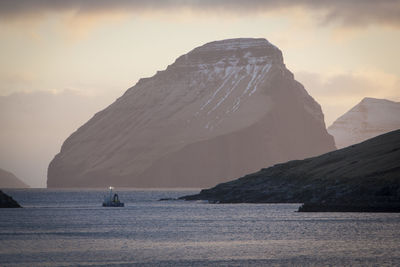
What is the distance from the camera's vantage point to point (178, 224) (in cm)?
11119

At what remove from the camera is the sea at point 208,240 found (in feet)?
216

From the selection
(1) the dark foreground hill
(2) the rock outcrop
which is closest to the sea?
(1) the dark foreground hill

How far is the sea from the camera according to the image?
6594cm

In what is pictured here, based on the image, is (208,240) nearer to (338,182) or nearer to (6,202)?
(338,182)

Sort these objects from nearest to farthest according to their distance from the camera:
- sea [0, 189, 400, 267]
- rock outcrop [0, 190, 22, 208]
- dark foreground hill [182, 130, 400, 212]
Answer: sea [0, 189, 400, 267] → dark foreground hill [182, 130, 400, 212] → rock outcrop [0, 190, 22, 208]

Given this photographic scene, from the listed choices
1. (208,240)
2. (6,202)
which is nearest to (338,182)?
(6,202)

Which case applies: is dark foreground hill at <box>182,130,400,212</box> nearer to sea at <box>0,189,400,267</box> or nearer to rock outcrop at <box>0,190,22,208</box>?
sea at <box>0,189,400,267</box>

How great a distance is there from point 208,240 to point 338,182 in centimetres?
7173

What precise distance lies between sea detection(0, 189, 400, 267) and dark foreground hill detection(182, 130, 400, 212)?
40.2 feet

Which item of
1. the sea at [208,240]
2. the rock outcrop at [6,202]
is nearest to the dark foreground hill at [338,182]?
→ the sea at [208,240]

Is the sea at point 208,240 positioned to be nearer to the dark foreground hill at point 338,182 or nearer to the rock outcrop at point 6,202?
the dark foreground hill at point 338,182

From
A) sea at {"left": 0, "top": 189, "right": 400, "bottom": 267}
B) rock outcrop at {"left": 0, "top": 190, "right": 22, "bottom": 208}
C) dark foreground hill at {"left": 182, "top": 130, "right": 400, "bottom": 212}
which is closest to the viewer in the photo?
sea at {"left": 0, "top": 189, "right": 400, "bottom": 267}

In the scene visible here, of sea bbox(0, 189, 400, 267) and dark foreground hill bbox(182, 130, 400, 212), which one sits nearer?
sea bbox(0, 189, 400, 267)

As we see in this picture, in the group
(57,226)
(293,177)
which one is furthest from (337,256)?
(293,177)
